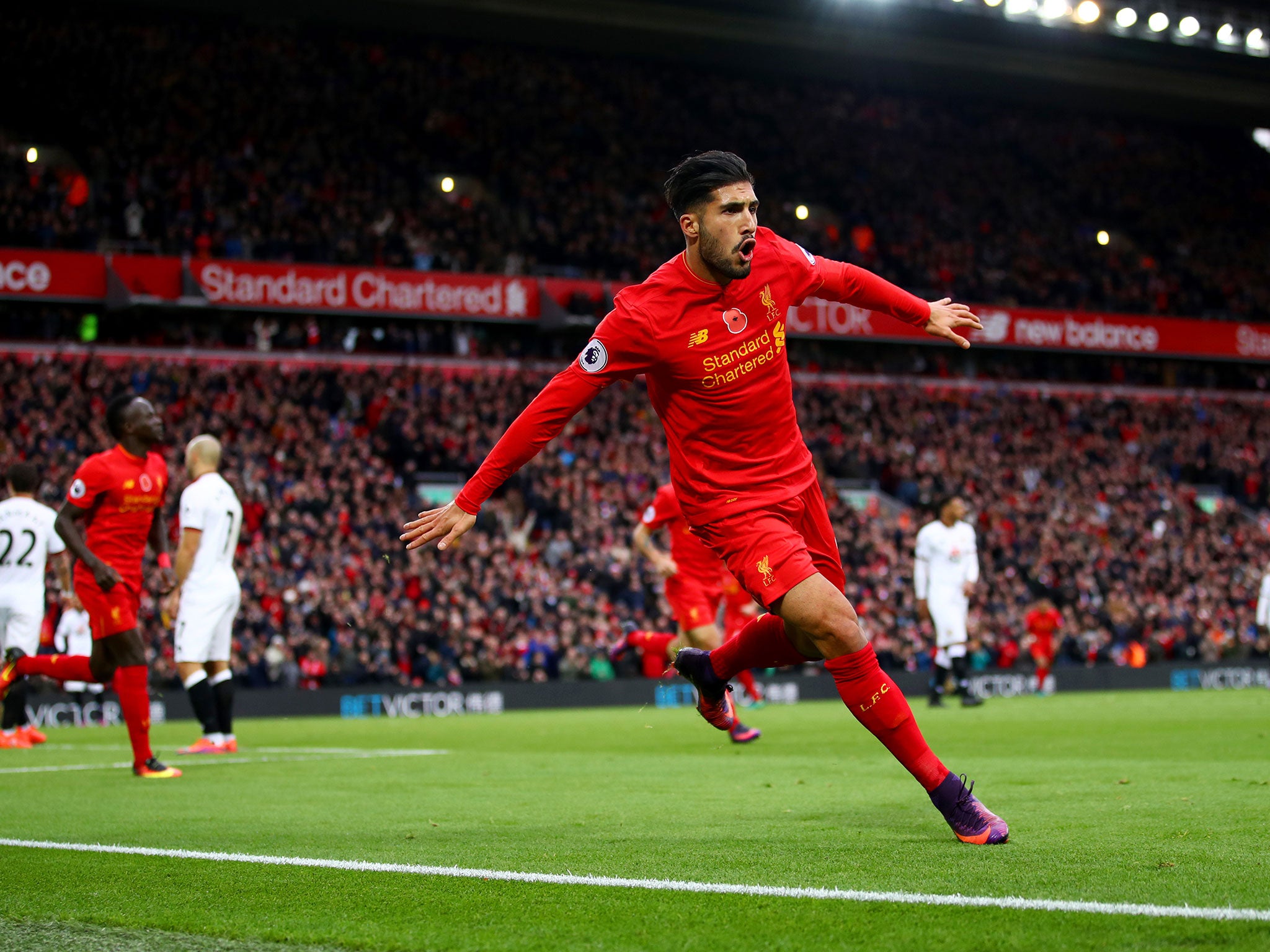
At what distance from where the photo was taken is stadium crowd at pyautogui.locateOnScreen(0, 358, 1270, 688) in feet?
80.3

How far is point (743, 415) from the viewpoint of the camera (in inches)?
230

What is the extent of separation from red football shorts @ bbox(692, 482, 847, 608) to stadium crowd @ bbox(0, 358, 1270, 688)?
54.5 feet

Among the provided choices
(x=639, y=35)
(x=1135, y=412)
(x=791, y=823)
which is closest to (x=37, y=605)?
(x=791, y=823)

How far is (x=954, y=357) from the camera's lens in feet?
133

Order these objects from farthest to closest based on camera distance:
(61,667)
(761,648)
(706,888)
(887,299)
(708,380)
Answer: (61,667) → (761,648) → (887,299) → (708,380) → (706,888)

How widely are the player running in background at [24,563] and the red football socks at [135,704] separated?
3.23 m

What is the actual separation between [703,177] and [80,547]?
5330mm

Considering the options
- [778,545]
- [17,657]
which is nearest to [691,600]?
[17,657]

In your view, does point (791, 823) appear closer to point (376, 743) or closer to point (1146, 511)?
point (376, 743)

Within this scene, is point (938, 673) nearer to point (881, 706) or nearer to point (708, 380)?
point (881, 706)

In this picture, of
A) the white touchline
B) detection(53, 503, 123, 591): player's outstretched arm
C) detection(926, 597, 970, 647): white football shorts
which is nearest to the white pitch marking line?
detection(53, 503, 123, 591): player's outstretched arm

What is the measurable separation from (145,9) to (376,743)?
83.8 feet

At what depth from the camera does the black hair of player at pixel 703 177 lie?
5.76m

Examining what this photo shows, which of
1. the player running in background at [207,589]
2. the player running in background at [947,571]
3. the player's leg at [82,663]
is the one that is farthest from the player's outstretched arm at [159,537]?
the player running in background at [947,571]
